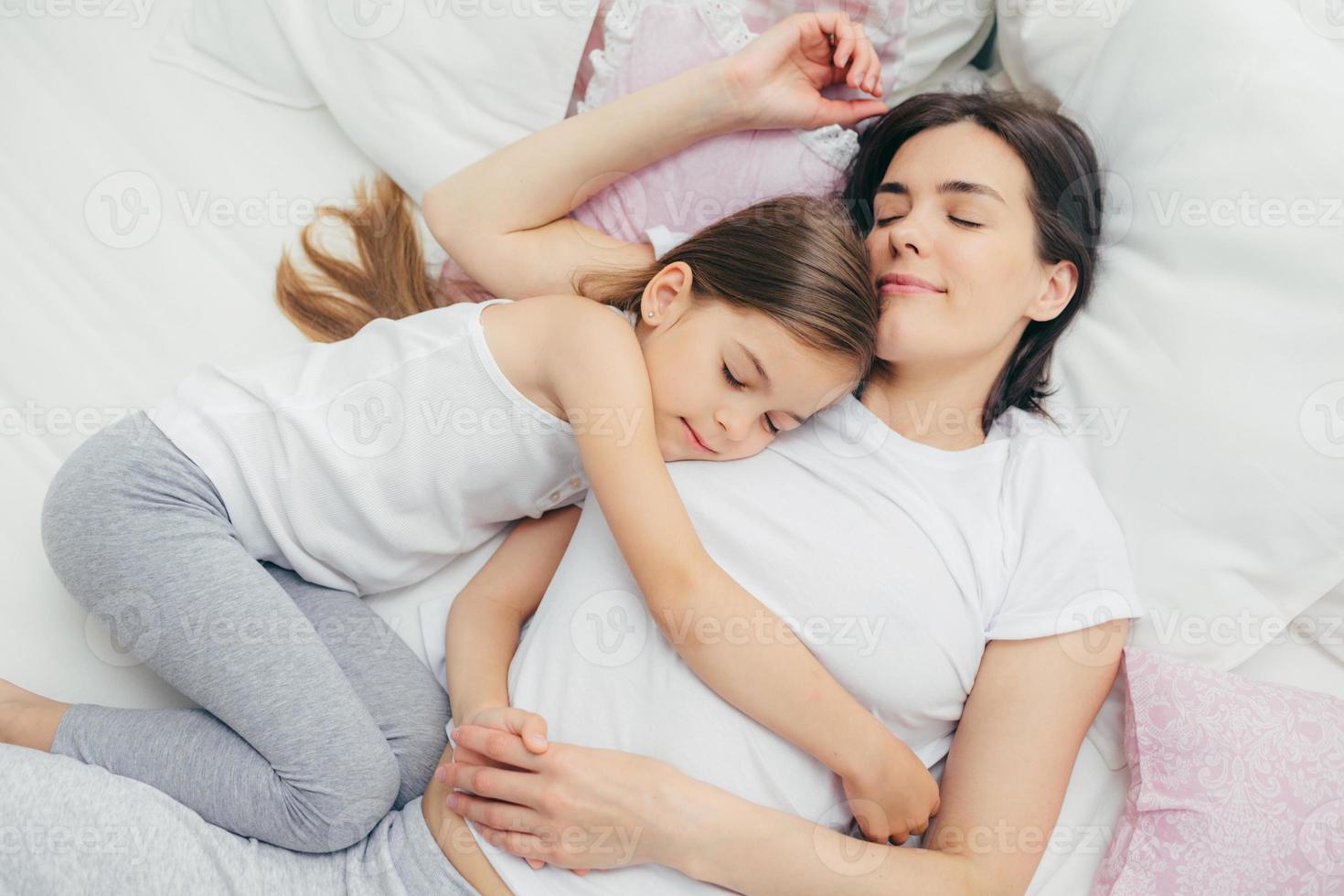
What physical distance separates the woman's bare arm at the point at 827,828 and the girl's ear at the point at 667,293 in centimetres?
58

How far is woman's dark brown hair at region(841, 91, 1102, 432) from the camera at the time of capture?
1494 millimetres

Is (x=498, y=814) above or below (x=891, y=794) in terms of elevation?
above


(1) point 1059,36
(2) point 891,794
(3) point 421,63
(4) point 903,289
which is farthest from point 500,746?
(1) point 1059,36

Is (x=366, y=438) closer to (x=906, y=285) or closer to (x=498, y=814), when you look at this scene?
(x=498, y=814)

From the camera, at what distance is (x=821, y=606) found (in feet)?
4.34

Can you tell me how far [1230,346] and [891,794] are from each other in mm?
768

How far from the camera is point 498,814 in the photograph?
4.07ft

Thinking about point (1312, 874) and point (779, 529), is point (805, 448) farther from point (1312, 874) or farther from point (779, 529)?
point (1312, 874)

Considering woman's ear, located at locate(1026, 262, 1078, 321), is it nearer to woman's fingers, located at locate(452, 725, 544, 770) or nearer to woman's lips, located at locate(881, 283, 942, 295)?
woman's lips, located at locate(881, 283, 942, 295)

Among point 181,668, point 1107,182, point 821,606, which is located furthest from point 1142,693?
point 181,668

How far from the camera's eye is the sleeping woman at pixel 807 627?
4.05 feet

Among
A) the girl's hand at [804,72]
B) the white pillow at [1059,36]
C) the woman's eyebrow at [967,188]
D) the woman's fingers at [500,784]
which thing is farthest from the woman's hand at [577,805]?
the white pillow at [1059,36]

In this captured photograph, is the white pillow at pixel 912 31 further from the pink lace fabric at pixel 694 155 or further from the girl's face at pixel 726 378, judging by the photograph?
the girl's face at pixel 726 378

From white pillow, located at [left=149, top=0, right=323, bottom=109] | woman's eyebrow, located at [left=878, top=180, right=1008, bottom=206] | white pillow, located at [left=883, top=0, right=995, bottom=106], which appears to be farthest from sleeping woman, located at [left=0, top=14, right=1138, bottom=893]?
white pillow, located at [left=149, top=0, right=323, bottom=109]
